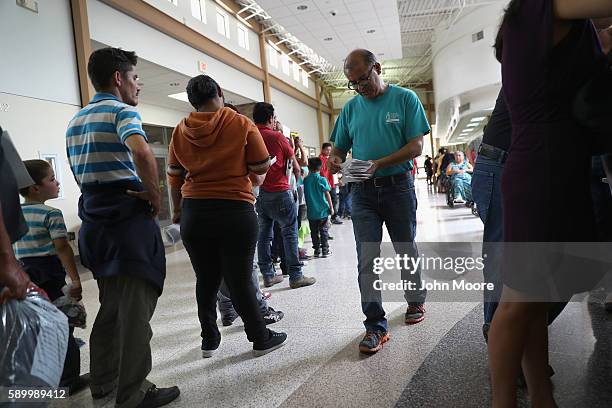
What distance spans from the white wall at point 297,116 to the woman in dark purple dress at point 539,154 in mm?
12434

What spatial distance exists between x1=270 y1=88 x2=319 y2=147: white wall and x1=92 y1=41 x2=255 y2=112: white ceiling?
274cm

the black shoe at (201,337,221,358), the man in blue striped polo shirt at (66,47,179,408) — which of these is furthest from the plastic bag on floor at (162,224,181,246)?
the black shoe at (201,337,221,358)

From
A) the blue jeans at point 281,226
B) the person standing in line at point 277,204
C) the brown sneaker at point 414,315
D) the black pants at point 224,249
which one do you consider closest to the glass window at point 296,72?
the person standing in line at point 277,204

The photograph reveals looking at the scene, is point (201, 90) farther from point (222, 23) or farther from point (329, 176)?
point (222, 23)

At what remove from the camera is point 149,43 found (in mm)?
7340

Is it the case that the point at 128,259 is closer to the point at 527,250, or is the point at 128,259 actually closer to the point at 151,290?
the point at 151,290

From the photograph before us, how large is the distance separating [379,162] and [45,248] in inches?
67.7

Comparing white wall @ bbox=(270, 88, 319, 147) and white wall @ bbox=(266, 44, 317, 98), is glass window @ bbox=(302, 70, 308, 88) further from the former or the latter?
white wall @ bbox=(270, 88, 319, 147)

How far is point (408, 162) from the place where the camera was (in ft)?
7.36

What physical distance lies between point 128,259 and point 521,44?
4.98 ft

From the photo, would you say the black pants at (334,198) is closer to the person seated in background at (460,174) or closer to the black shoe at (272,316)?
the person seated in background at (460,174)

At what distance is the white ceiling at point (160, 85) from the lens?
7726 millimetres

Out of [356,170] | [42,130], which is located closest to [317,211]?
[356,170]

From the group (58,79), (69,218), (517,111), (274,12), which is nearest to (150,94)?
(274,12)
